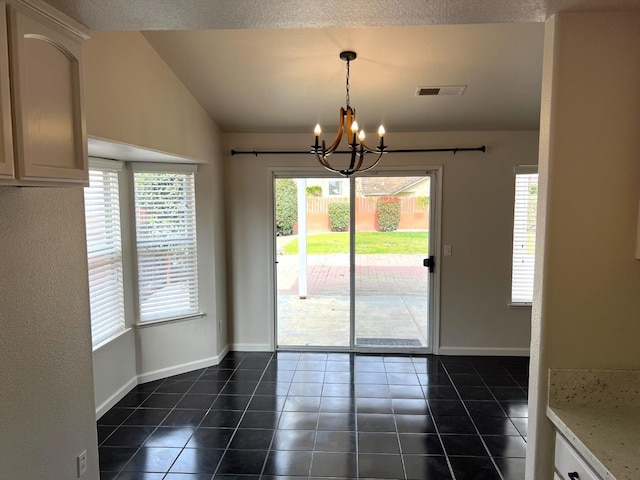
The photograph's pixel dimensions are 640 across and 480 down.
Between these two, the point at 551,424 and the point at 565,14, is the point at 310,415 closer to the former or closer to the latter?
the point at 551,424

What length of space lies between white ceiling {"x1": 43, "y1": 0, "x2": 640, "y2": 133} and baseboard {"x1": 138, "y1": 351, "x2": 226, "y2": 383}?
2.37m

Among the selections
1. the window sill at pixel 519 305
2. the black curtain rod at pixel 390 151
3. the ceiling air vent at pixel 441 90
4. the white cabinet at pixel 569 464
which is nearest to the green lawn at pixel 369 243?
the black curtain rod at pixel 390 151

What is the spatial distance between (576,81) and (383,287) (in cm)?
340

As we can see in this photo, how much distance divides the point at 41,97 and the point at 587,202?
1.86 meters

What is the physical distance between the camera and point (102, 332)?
3.39 meters

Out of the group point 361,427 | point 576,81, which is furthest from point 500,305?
point 576,81

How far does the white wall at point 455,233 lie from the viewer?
4.40m

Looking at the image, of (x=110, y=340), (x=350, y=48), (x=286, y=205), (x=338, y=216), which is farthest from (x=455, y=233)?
(x=110, y=340)

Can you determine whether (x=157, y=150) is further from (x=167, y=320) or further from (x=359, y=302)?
(x=359, y=302)

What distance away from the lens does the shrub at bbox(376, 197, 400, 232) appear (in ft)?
15.0

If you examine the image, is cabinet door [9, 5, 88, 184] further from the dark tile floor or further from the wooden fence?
the wooden fence

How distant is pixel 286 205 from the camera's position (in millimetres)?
4652

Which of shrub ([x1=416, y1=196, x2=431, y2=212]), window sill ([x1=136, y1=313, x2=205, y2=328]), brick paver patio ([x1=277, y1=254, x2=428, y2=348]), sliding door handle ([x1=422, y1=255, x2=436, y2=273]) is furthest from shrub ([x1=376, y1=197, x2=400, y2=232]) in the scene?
window sill ([x1=136, y1=313, x2=205, y2=328])

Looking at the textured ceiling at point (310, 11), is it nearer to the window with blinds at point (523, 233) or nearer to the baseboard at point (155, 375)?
the baseboard at point (155, 375)
